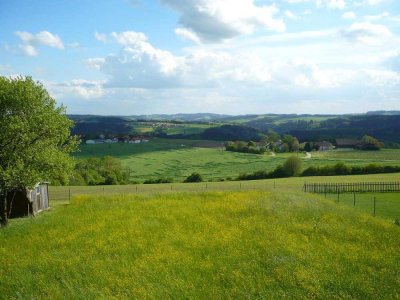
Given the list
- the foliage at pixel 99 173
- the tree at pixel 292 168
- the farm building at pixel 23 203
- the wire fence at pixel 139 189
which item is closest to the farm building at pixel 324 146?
the tree at pixel 292 168

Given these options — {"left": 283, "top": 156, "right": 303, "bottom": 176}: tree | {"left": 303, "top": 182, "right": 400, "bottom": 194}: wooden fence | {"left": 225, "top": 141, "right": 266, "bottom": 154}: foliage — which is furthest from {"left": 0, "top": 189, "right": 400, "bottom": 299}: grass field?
{"left": 225, "top": 141, "right": 266, "bottom": 154}: foliage

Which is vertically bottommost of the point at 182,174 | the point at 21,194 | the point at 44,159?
the point at 182,174

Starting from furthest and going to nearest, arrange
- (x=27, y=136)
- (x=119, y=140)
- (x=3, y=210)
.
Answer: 1. (x=119, y=140)
2. (x=3, y=210)
3. (x=27, y=136)

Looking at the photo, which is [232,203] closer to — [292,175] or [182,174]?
[292,175]

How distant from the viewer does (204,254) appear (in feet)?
73.4

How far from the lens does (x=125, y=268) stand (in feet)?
66.9

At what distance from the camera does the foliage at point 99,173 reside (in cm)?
8588

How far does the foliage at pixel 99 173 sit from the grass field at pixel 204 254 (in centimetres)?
5242

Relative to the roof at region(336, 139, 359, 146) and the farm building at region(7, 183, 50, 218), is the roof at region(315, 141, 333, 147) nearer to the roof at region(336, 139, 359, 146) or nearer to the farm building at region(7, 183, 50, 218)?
the roof at region(336, 139, 359, 146)

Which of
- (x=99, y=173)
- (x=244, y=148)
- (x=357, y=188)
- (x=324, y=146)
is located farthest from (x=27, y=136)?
(x=324, y=146)

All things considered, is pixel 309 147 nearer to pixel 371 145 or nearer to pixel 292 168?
pixel 371 145

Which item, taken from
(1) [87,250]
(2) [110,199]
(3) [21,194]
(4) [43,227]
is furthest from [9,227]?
(2) [110,199]

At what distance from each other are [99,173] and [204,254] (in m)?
75.5

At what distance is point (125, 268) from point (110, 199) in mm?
21861
